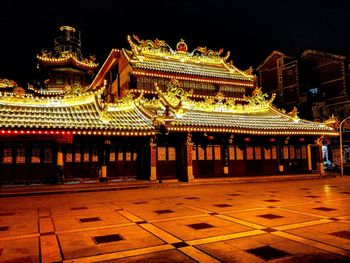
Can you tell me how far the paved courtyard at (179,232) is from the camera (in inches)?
171

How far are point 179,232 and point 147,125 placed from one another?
9401 millimetres

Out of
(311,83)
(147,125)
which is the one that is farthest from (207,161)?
(311,83)

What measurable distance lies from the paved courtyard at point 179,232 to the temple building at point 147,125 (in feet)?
18.1

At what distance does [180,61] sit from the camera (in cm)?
2219

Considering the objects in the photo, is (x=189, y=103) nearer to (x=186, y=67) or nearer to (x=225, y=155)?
(x=225, y=155)

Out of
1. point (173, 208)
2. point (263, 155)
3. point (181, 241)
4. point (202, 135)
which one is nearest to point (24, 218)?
point (173, 208)

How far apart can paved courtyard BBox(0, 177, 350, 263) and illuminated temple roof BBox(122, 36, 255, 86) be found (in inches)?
501

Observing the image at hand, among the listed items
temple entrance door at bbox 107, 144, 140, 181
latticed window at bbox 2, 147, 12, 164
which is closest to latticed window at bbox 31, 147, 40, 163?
latticed window at bbox 2, 147, 12, 164

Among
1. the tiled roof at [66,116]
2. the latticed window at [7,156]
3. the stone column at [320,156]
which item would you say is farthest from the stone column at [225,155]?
the latticed window at [7,156]

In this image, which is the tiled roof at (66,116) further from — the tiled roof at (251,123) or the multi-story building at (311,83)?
the multi-story building at (311,83)

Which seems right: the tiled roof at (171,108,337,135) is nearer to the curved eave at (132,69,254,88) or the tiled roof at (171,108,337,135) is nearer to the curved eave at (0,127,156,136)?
the curved eave at (0,127,156,136)

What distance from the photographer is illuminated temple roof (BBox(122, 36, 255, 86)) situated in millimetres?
20016

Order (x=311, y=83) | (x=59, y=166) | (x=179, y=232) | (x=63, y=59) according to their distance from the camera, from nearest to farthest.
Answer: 1. (x=179, y=232)
2. (x=59, y=166)
3. (x=63, y=59)
4. (x=311, y=83)

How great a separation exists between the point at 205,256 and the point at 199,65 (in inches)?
785
